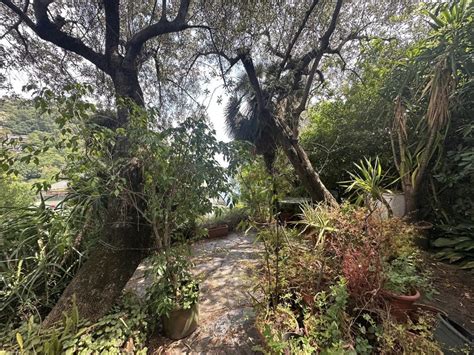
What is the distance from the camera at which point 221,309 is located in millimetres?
2006

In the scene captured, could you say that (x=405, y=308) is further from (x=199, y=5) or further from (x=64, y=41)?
(x=64, y=41)

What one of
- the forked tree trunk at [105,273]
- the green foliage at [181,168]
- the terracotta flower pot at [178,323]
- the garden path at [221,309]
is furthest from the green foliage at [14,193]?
the terracotta flower pot at [178,323]

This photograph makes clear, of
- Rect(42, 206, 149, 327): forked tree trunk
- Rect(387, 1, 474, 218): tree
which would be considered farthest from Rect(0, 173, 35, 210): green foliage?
Rect(387, 1, 474, 218): tree

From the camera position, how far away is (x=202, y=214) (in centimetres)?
167

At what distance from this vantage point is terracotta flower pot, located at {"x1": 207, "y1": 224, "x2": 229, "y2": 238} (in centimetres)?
420

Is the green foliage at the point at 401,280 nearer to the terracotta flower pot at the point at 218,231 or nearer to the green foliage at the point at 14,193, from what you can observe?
the terracotta flower pot at the point at 218,231

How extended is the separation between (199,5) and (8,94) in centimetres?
315

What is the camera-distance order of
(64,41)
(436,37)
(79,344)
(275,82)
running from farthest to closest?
(275,82)
(64,41)
(436,37)
(79,344)

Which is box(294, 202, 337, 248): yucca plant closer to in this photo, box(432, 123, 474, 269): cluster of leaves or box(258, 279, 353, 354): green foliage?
box(258, 279, 353, 354): green foliage

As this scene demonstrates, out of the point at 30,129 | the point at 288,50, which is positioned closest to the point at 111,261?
the point at 30,129

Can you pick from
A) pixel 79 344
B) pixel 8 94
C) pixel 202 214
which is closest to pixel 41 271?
pixel 79 344

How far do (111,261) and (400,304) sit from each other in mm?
2258

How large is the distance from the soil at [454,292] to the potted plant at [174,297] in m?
2.05

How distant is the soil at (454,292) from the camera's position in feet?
5.53
